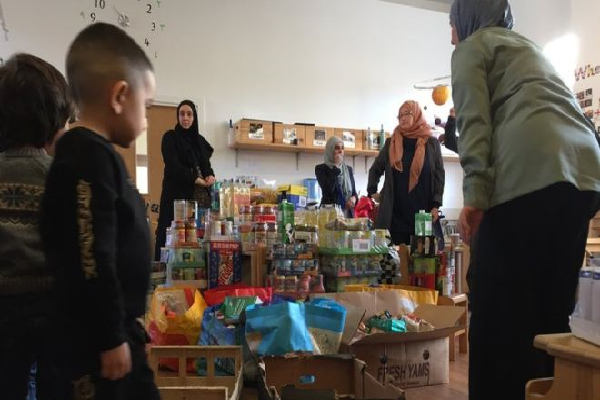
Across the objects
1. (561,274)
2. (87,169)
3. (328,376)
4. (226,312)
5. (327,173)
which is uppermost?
(327,173)

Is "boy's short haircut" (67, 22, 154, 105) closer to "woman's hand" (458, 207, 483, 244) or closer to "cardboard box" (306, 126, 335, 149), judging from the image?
"woman's hand" (458, 207, 483, 244)

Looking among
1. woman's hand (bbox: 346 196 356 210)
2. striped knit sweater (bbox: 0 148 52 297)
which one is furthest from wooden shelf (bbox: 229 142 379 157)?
striped knit sweater (bbox: 0 148 52 297)

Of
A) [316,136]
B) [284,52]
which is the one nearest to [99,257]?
[316,136]

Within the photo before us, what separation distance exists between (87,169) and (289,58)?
5.23m

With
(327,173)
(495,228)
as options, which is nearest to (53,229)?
(495,228)

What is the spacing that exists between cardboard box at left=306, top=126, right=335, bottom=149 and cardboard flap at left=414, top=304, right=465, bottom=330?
11.5ft

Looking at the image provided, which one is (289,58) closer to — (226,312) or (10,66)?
(226,312)

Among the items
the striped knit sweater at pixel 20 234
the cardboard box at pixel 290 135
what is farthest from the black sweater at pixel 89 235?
the cardboard box at pixel 290 135

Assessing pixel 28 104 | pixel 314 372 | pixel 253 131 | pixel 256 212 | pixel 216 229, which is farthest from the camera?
pixel 253 131

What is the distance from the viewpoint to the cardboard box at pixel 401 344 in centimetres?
200

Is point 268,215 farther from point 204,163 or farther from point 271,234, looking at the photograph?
point 204,163

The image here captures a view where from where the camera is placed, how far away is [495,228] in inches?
49.3

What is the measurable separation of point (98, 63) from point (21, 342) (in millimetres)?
617

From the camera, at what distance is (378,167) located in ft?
11.3
